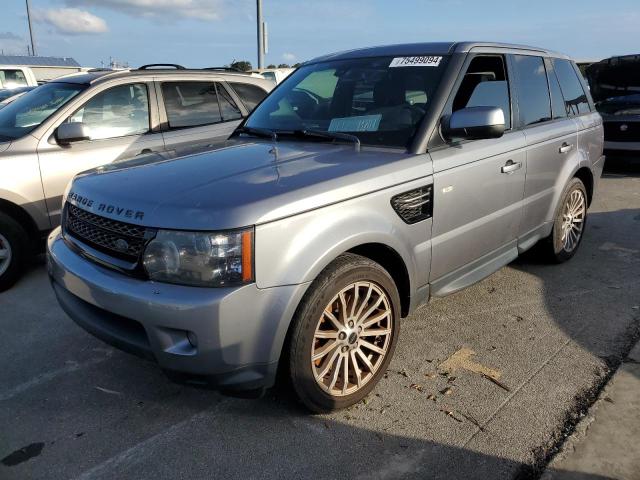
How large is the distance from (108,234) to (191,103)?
3.48 m

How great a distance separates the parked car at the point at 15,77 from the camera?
15320mm

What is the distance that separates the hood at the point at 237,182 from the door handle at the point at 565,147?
1.97 m

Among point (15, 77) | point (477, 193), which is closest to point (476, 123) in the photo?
point (477, 193)

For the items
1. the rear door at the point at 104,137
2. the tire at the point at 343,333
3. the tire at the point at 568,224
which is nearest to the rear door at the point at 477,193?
the tire at the point at 343,333

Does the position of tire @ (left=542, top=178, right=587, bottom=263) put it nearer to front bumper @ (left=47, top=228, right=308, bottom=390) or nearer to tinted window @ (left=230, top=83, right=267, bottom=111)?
front bumper @ (left=47, top=228, right=308, bottom=390)

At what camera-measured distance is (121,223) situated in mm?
2547

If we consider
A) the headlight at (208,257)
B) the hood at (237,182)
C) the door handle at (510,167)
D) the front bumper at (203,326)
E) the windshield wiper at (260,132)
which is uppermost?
the windshield wiper at (260,132)

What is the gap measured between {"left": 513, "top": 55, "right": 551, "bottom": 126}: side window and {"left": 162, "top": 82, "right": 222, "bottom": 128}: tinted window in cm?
322

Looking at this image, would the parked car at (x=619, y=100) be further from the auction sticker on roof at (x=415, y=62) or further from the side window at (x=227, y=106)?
the auction sticker on roof at (x=415, y=62)

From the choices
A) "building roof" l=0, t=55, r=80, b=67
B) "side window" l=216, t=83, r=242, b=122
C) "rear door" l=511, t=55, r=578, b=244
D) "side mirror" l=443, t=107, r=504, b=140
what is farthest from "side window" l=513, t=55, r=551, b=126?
"building roof" l=0, t=55, r=80, b=67

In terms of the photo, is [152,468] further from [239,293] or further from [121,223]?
[121,223]

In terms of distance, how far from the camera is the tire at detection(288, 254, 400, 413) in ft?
8.38

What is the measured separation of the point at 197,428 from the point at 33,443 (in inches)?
31.0

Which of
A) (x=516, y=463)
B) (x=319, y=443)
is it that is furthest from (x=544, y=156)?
(x=319, y=443)
